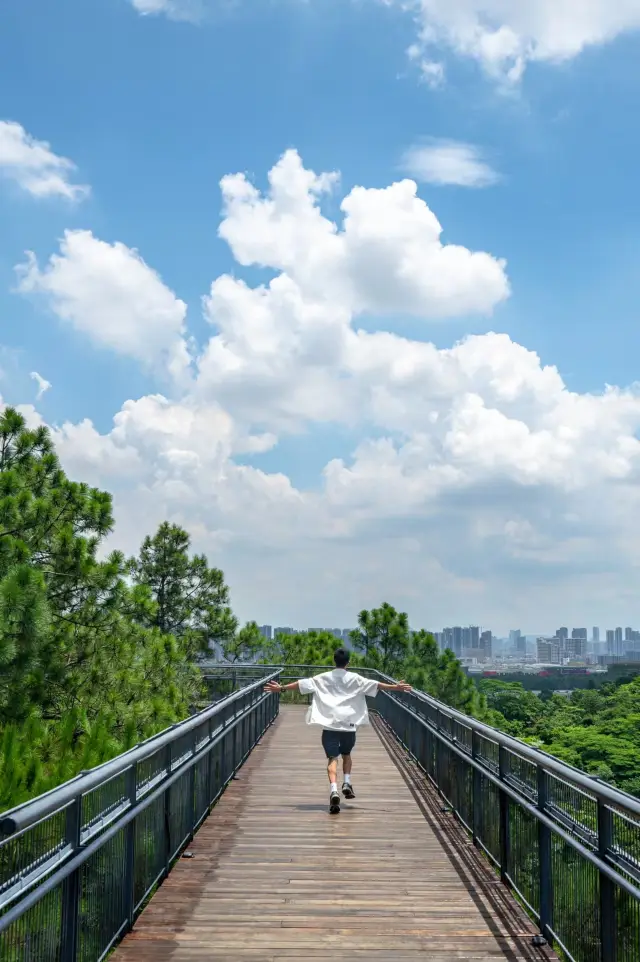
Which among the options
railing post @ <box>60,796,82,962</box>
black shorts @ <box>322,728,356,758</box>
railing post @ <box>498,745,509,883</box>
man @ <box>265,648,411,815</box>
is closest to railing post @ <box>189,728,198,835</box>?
man @ <box>265,648,411,815</box>

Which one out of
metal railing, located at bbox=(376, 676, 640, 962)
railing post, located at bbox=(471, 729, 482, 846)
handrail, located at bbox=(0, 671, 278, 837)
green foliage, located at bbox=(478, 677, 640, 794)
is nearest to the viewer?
handrail, located at bbox=(0, 671, 278, 837)

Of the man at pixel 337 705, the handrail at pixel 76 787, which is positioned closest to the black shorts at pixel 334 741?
the man at pixel 337 705

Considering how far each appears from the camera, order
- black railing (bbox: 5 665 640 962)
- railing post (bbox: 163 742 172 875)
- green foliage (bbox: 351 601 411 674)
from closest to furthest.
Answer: black railing (bbox: 5 665 640 962), railing post (bbox: 163 742 172 875), green foliage (bbox: 351 601 411 674)

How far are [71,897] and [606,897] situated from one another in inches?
107

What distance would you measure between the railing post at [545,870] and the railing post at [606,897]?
94 cm

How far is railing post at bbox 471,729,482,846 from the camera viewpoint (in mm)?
8359

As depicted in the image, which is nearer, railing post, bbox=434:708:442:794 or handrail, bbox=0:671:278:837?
handrail, bbox=0:671:278:837

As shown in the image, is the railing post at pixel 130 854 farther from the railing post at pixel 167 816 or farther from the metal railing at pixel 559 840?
the metal railing at pixel 559 840

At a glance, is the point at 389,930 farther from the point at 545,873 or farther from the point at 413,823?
the point at 413,823

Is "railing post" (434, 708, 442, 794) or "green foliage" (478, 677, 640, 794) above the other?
"railing post" (434, 708, 442, 794)

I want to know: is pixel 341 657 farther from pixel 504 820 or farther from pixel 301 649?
pixel 301 649

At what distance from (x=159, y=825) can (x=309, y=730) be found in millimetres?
13509

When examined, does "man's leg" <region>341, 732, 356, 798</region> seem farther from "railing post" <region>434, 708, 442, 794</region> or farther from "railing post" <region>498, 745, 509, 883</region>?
"railing post" <region>498, 745, 509, 883</region>

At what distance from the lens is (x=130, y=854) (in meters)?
5.94
